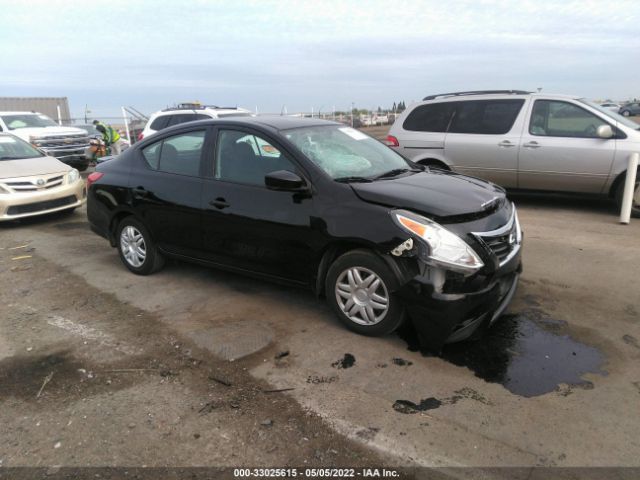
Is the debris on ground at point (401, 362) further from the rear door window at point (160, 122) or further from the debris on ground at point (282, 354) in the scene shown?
the rear door window at point (160, 122)

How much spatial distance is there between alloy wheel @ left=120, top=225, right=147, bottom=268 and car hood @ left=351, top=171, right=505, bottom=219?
2723mm

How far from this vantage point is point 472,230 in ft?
11.6

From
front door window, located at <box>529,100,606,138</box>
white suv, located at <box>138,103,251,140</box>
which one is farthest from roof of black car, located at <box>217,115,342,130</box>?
white suv, located at <box>138,103,251,140</box>

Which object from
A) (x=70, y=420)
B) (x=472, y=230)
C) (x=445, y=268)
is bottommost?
(x=70, y=420)

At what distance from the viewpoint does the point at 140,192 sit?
516 centimetres

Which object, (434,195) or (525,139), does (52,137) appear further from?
(434,195)

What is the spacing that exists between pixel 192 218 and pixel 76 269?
2055 mm

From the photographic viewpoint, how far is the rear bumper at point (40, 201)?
7.82 m

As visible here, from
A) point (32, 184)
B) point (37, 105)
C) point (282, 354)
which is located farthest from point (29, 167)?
point (37, 105)

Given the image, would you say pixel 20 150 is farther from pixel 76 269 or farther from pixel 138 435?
pixel 138 435

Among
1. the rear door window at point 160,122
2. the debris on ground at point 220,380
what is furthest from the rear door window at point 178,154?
the rear door window at point 160,122

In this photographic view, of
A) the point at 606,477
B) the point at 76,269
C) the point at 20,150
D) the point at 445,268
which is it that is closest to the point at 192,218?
the point at 76,269

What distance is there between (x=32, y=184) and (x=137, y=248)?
3909 mm

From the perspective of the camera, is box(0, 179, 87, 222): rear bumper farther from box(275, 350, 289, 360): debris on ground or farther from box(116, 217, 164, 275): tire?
box(275, 350, 289, 360): debris on ground
